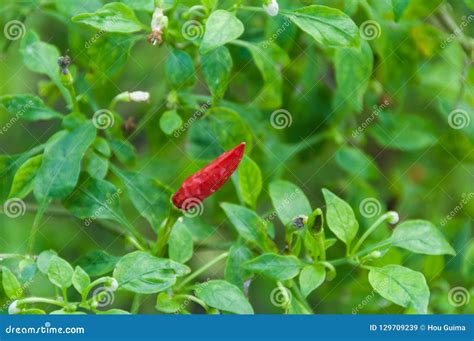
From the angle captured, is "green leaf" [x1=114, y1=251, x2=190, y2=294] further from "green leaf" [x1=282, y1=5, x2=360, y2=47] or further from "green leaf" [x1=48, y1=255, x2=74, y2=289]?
"green leaf" [x1=282, y1=5, x2=360, y2=47]

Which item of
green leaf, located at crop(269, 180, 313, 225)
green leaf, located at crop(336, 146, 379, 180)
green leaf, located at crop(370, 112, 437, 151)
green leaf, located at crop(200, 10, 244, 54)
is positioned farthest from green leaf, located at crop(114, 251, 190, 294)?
green leaf, located at crop(370, 112, 437, 151)

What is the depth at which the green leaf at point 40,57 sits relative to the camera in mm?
1708

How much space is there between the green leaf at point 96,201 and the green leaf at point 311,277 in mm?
383

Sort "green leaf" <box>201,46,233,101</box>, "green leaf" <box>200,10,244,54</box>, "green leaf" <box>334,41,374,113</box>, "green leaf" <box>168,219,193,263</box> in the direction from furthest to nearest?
"green leaf" <box>334,41,374,113</box> < "green leaf" <box>201,46,233,101</box> < "green leaf" <box>168,219,193,263</box> < "green leaf" <box>200,10,244,54</box>

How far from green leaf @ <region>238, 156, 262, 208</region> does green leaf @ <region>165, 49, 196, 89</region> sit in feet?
0.67

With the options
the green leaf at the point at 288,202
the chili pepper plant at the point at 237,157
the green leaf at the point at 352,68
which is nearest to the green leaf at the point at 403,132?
the chili pepper plant at the point at 237,157

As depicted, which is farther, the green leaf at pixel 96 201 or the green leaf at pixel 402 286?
the green leaf at pixel 96 201

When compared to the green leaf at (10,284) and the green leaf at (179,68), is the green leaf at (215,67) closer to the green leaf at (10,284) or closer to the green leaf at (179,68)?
the green leaf at (179,68)

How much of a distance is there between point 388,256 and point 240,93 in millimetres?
680

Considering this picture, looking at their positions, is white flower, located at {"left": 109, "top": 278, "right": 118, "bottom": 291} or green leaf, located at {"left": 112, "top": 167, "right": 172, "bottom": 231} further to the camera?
green leaf, located at {"left": 112, "top": 167, "right": 172, "bottom": 231}

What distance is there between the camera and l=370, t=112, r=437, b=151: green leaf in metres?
2.19

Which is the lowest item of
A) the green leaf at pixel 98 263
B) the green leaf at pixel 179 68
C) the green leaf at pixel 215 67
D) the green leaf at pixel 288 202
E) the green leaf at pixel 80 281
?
the green leaf at pixel 98 263

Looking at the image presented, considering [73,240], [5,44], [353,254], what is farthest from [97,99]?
[353,254]

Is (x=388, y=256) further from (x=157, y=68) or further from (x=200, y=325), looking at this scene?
(x=157, y=68)
